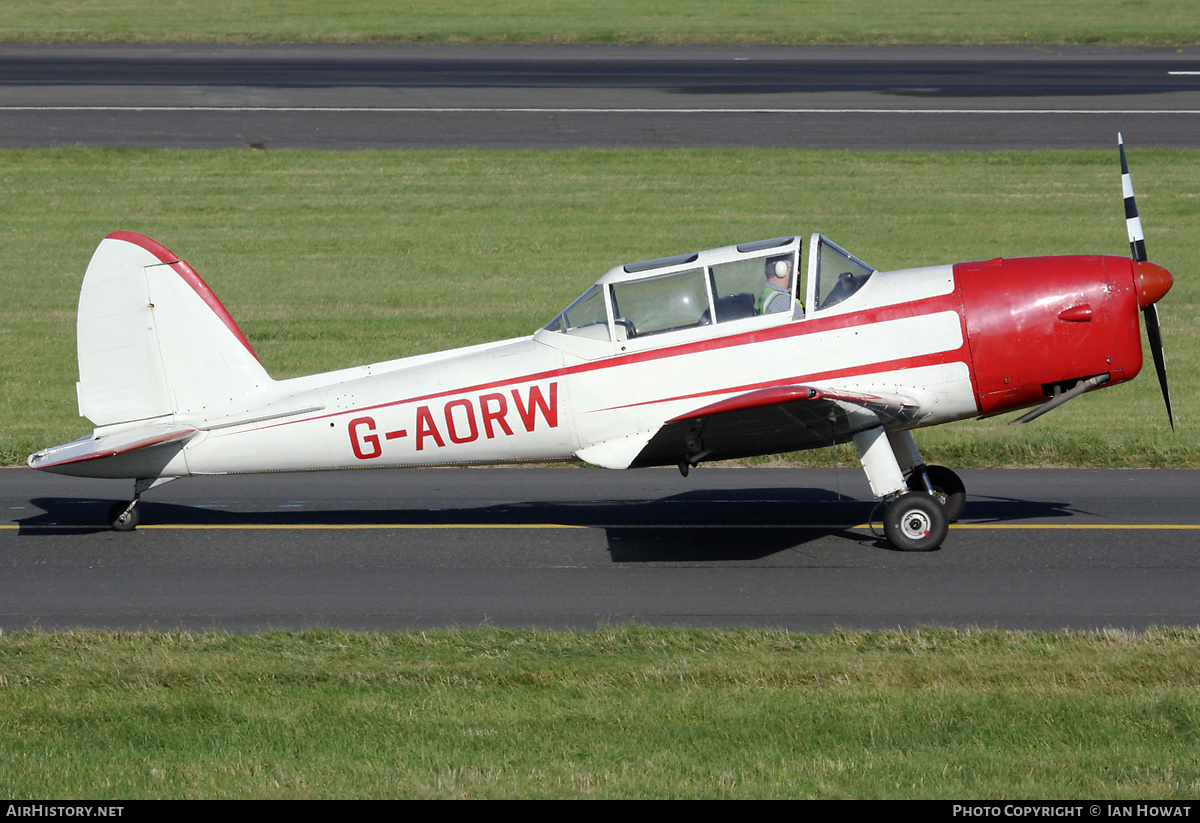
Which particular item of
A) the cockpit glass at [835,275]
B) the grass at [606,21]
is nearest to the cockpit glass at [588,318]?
the cockpit glass at [835,275]

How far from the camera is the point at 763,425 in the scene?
10.2 metres

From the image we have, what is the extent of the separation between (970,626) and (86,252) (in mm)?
18542

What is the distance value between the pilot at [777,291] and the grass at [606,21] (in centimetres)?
2955

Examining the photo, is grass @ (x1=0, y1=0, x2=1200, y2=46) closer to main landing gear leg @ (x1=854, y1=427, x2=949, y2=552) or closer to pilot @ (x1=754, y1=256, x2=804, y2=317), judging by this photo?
pilot @ (x1=754, y1=256, x2=804, y2=317)

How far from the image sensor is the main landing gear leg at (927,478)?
36.6ft

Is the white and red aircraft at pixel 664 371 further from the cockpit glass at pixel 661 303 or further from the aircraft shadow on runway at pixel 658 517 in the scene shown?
the aircraft shadow on runway at pixel 658 517

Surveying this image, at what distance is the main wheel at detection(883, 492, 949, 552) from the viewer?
34.4 ft

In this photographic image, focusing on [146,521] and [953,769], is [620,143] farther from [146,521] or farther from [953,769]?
[953,769]

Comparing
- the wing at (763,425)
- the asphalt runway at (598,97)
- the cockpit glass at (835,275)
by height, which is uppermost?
the asphalt runway at (598,97)

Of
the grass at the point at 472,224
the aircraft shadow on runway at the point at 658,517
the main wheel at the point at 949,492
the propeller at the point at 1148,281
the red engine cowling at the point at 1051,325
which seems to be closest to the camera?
the red engine cowling at the point at 1051,325

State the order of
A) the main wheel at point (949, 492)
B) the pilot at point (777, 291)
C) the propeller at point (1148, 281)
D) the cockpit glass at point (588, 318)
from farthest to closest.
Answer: the main wheel at point (949, 492) → the cockpit glass at point (588, 318) → the pilot at point (777, 291) → the propeller at point (1148, 281)

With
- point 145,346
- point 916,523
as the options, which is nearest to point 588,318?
point 916,523

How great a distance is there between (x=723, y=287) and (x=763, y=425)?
1203mm

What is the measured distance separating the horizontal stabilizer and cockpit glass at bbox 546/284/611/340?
3355mm
